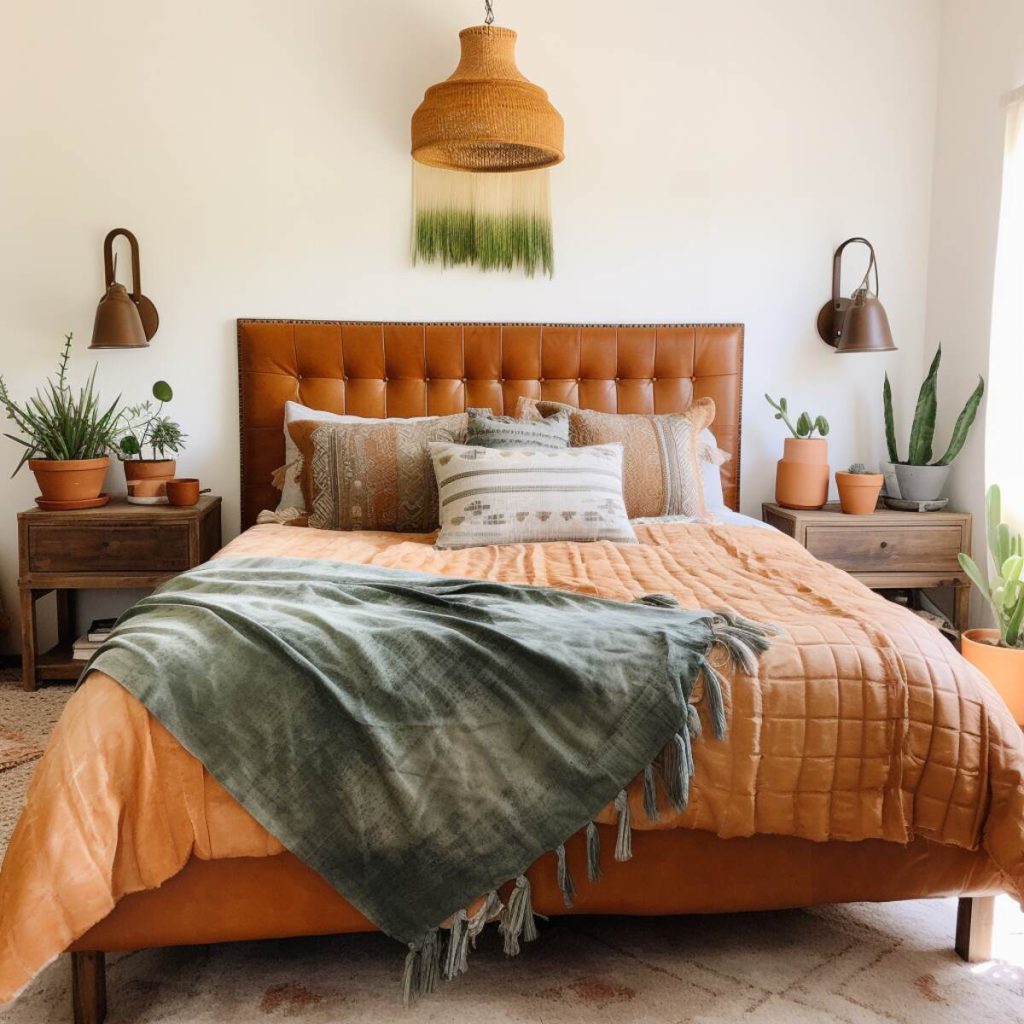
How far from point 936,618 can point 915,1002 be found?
206cm

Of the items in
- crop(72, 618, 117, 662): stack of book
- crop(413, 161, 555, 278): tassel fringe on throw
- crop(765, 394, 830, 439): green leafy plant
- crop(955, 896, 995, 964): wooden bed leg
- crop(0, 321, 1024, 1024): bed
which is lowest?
crop(955, 896, 995, 964): wooden bed leg

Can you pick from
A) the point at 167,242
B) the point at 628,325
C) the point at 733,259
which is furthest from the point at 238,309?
the point at 733,259

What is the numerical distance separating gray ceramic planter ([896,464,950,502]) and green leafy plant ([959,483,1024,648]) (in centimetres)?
29

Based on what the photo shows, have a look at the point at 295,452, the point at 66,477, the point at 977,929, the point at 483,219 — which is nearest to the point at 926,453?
the point at 483,219

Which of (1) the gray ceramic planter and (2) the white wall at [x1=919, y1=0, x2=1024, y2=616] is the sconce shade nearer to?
(1) the gray ceramic planter

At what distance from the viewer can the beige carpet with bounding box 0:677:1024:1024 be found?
168 cm

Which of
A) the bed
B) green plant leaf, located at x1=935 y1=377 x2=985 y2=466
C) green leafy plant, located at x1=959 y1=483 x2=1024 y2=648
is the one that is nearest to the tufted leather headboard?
green plant leaf, located at x1=935 y1=377 x2=985 y2=466

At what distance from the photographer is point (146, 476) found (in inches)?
135

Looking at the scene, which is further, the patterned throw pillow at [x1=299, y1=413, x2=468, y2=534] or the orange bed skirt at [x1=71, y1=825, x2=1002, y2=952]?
the patterned throw pillow at [x1=299, y1=413, x2=468, y2=534]

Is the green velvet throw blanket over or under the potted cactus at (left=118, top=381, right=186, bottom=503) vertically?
under

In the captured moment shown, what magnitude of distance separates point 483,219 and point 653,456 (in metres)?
1.17

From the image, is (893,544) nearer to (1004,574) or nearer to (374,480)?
(1004,574)

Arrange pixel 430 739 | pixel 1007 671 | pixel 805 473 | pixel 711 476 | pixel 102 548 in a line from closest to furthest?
pixel 430 739, pixel 1007 671, pixel 102 548, pixel 711 476, pixel 805 473

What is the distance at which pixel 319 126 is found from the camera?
3543mm
